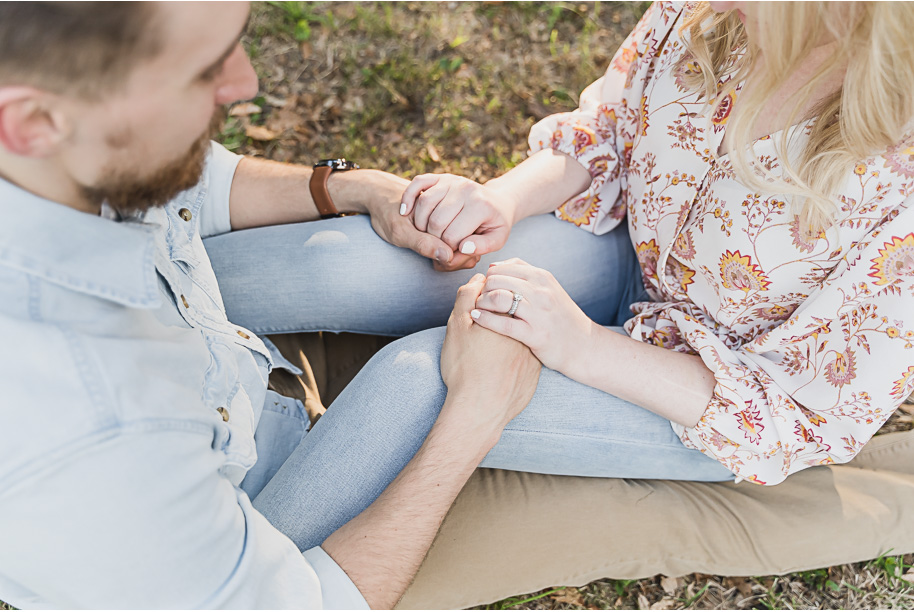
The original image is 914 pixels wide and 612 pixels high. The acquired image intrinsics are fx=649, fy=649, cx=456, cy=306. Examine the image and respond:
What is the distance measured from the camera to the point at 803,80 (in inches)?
56.3

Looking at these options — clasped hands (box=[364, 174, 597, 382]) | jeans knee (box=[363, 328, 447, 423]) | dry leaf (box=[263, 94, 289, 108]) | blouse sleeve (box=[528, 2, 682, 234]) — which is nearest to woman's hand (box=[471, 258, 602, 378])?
clasped hands (box=[364, 174, 597, 382])

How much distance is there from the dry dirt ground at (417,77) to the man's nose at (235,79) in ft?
5.84

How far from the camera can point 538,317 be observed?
166cm

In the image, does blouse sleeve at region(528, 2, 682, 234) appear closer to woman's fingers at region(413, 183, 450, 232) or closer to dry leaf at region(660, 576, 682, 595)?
woman's fingers at region(413, 183, 450, 232)

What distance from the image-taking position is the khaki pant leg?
191cm

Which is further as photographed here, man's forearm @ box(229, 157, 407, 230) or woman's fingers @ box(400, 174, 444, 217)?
man's forearm @ box(229, 157, 407, 230)

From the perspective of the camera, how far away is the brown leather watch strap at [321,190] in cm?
211

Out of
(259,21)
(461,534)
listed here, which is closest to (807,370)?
(461,534)

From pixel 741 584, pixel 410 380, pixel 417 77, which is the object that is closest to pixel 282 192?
pixel 410 380

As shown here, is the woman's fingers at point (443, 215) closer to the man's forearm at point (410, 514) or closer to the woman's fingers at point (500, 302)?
the woman's fingers at point (500, 302)

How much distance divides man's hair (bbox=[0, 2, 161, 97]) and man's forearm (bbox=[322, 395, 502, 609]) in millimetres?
1013

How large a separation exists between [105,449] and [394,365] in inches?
29.3

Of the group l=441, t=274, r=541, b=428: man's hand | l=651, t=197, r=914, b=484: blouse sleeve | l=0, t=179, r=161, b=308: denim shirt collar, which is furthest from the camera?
l=441, t=274, r=541, b=428: man's hand

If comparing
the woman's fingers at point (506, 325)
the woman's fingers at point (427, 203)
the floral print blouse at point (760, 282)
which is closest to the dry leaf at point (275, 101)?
the woman's fingers at point (427, 203)
